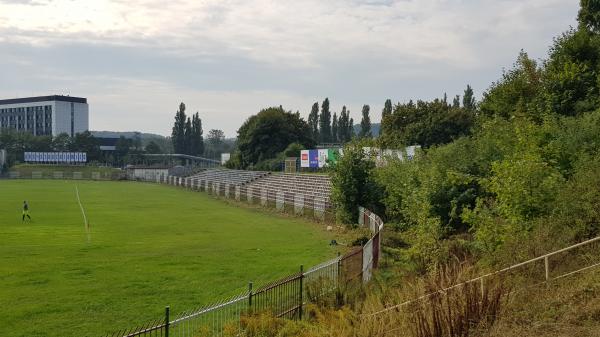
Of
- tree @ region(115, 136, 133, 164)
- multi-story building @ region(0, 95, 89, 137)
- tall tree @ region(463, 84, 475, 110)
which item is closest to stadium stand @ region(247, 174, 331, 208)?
tall tree @ region(463, 84, 475, 110)

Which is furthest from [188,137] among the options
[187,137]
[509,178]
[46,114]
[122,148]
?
[509,178]

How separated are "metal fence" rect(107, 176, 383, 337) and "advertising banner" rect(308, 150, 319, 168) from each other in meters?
47.5

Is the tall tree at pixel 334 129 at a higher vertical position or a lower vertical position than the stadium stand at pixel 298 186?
higher

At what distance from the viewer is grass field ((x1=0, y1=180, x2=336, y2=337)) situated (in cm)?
1370

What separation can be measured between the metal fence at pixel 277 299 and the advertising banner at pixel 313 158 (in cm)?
4753

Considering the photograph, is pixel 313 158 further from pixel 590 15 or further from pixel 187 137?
pixel 187 137

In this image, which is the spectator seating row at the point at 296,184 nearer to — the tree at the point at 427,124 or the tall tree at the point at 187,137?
the tree at the point at 427,124

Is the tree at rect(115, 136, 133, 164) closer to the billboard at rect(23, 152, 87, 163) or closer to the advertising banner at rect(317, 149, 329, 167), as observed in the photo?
the billboard at rect(23, 152, 87, 163)

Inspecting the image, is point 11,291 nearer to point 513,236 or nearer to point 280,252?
point 280,252

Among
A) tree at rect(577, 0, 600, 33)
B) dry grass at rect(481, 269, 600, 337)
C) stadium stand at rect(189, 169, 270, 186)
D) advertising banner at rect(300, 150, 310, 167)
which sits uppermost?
tree at rect(577, 0, 600, 33)

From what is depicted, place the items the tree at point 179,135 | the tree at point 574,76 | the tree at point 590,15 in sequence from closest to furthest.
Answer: the tree at point 574,76
the tree at point 590,15
the tree at point 179,135

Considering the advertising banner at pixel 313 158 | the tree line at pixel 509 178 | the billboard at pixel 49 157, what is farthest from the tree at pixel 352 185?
the billboard at pixel 49 157

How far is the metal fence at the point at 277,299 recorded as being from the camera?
10.9 meters

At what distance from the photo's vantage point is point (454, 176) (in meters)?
21.8
